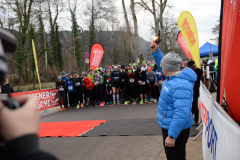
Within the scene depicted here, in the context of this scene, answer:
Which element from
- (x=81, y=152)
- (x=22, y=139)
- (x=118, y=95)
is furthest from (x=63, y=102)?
(x=22, y=139)

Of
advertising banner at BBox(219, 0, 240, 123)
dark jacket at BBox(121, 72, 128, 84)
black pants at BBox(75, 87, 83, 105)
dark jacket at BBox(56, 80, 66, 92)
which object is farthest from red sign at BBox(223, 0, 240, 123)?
dark jacket at BBox(56, 80, 66, 92)

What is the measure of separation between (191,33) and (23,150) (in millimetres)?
7339

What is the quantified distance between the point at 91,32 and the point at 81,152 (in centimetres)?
3772

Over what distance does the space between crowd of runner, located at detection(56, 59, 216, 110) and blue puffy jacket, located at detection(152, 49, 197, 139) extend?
9.92 m

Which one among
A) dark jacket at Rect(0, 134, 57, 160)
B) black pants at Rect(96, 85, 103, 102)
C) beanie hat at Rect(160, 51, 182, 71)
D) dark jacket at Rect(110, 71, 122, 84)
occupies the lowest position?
black pants at Rect(96, 85, 103, 102)

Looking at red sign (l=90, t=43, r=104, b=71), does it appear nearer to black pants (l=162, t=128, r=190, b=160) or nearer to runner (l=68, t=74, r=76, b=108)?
runner (l=68, t=74, r=76, b=108)

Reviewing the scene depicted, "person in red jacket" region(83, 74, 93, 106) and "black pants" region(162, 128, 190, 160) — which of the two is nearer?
"black pants" region(162, 128, 190, 160)

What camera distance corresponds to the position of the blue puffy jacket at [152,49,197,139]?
9.23ft

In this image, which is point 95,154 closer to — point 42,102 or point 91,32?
point 42,102

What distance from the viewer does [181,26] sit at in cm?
780

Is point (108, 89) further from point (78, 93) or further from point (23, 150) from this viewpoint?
point (23, 150)

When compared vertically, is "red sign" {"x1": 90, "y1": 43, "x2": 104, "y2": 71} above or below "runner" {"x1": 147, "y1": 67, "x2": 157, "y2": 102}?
above

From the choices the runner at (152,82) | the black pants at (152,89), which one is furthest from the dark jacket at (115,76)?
the black pants at (152,89)

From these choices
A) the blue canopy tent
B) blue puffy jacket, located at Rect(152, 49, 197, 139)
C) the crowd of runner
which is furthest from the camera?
the blue canopy tent
